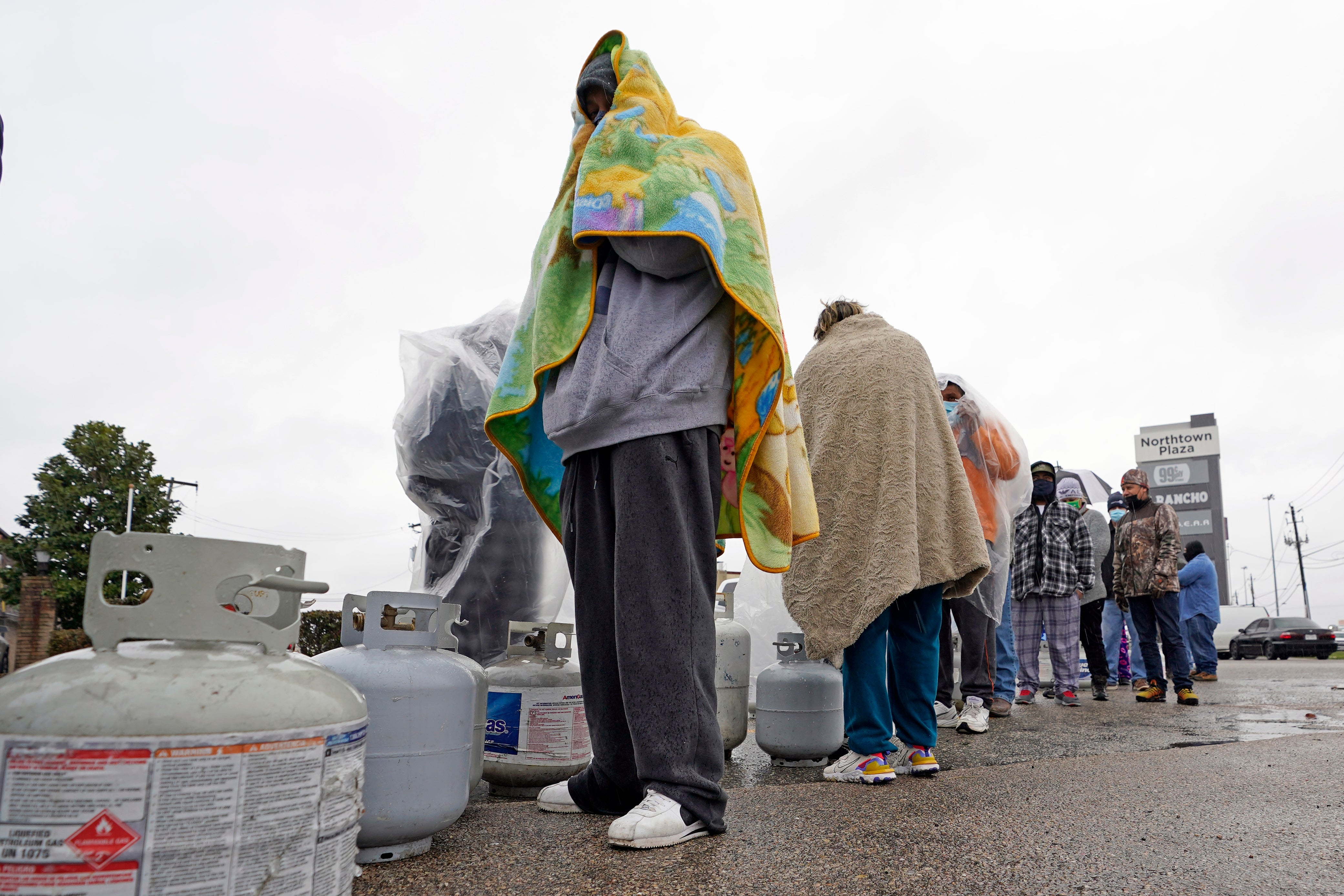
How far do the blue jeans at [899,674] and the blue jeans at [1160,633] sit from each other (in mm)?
4352

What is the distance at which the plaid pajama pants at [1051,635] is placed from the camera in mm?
5947

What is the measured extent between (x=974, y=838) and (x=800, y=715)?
4.66ft

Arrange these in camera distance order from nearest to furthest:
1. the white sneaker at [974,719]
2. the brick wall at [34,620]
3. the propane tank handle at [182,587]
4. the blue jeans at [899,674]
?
the propane tank handle at [182,587], the blue jeans at [899,674], the white sneaker at [974,719], the brick wall at [34,620]

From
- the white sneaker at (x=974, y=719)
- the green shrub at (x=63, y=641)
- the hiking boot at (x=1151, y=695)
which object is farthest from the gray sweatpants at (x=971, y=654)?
the green shrub at (x=63, y=641)

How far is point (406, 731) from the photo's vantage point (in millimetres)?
1709

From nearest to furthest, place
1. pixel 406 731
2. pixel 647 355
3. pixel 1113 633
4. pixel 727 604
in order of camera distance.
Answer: pixel 406 731 < pixel 647 355 < pixel 727 604 < pixel 1113 633

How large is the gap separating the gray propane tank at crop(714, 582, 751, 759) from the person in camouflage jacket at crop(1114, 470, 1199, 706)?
4346 millimetres

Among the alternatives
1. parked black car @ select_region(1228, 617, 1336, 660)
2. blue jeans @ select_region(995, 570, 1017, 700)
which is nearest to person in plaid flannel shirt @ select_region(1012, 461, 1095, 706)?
blue jeans @ select_region(995, 570, 1017, 700)

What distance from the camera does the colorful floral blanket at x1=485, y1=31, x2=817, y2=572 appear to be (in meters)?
2.01

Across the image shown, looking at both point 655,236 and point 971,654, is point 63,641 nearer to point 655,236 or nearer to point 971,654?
point 971,654

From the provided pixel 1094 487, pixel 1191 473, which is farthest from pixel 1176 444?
pixel 1094 487

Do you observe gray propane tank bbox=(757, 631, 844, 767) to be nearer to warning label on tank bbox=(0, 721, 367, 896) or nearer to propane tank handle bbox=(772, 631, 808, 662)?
propane tank handle bbox=(772, 631, 808, 662)

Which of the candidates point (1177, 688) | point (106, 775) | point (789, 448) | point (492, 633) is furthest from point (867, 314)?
point (1177, 688)

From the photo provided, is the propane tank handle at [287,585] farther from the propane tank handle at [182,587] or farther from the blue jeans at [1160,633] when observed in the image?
the blue jeans at [1160,633]
